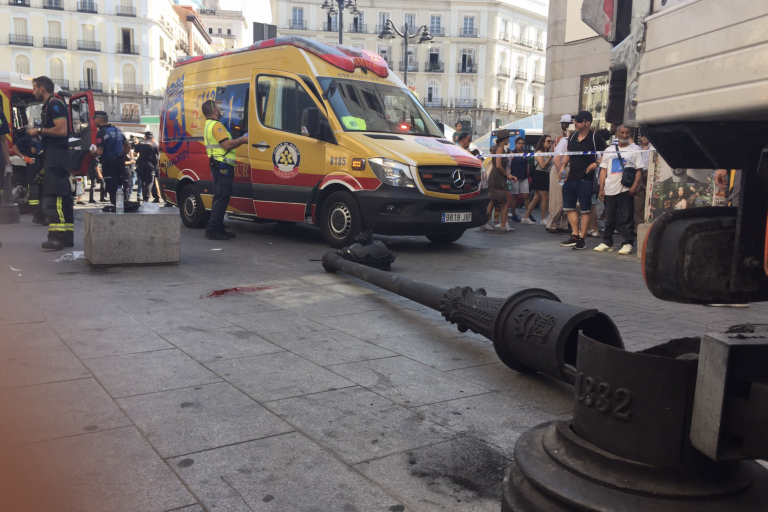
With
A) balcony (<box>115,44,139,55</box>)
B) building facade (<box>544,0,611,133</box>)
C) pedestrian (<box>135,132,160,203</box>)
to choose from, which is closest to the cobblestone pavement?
pedestrian (<box>135,132,160,203</box>)

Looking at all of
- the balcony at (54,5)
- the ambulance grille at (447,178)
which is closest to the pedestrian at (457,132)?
the ambulance grille at (447,178)

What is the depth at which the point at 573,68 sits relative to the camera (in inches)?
716

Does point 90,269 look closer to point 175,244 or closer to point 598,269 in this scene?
point 175,244

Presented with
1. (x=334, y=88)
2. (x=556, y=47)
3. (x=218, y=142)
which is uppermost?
(x=556, y=47)

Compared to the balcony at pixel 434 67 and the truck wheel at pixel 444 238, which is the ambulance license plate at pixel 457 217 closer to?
the truck wheel at pixel 444 238

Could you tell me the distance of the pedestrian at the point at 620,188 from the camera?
9203mm

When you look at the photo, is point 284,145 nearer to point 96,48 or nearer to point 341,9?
point 341,9

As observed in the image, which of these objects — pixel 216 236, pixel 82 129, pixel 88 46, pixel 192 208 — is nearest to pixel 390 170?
pixel 216 236

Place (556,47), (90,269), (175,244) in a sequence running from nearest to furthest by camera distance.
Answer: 1. (90,269)
2. (175,244)
3. (556,47)

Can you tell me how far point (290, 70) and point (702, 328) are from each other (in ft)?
22.2

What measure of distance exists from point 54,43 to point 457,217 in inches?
2674

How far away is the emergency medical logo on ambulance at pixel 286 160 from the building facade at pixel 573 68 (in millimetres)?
10397

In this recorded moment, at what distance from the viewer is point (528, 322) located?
3316 mm

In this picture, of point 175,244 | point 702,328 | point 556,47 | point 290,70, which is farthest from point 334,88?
point 556,47
